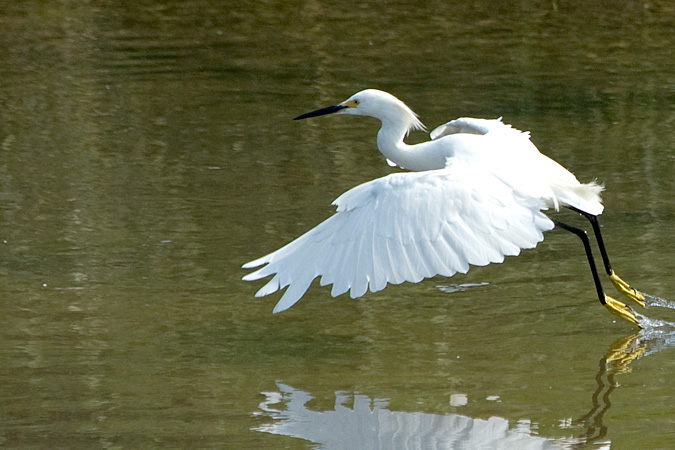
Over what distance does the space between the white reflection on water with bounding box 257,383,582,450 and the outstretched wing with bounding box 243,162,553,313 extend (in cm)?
49

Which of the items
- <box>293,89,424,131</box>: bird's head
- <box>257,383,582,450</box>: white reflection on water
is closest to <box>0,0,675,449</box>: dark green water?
<box>257,383,582,450</box>: white reflection on water

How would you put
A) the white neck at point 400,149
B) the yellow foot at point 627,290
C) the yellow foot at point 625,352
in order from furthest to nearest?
the white neck at point 400,149 → the yellow foot at point 627,290 → the yellow foot at point 625,352

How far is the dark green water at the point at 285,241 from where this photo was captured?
5.09m

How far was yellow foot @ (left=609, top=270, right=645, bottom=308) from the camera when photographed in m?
6.38

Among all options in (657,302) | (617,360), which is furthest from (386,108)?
(617,360)

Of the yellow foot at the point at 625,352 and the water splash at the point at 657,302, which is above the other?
the water splash at the point at 657,302

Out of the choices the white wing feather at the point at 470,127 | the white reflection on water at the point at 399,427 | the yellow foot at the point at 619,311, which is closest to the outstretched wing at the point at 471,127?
the white wing feather at the point at 470,127

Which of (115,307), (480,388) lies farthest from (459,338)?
(115,307)

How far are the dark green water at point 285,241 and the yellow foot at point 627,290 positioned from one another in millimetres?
160

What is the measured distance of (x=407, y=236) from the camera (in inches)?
203

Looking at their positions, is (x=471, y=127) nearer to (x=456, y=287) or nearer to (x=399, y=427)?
(x=456, y=287)

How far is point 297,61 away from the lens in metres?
13.0

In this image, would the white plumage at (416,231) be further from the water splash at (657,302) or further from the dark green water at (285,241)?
the water splash at (657,302)

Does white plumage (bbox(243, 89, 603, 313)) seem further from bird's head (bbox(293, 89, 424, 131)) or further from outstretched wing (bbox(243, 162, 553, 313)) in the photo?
bird's head (bbox(293, 89, 424, 131))
